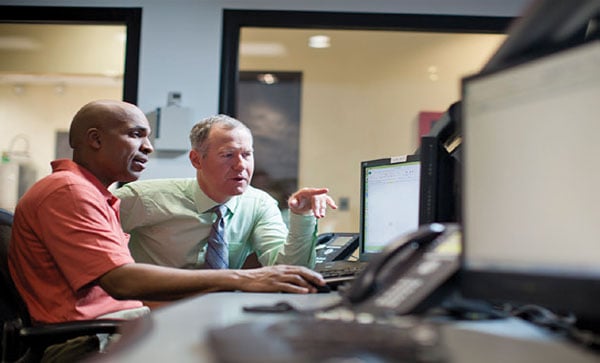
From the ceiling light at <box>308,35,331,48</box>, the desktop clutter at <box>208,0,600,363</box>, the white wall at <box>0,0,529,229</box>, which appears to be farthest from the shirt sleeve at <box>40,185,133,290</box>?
the ceiling light at <box>308,35,331,48</box>

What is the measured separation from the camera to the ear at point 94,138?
176cm

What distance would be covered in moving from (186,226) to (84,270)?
29.3 inches

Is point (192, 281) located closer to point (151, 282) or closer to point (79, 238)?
point (151, 282)

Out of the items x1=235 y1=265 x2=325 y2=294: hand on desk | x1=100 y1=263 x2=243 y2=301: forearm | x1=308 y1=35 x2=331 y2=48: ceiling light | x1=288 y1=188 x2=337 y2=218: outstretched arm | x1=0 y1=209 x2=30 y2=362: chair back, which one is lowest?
x1=0 y1=209 x2=30 y2=362: chair back

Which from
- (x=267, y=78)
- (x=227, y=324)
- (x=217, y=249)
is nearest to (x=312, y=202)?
(x=217, y=249)

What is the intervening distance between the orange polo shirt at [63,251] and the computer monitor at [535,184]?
91cm

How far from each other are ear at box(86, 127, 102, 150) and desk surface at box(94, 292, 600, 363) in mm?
946

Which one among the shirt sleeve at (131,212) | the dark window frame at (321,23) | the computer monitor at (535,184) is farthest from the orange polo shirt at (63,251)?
the dark window frame at (321,23)

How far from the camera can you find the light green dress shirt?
2.09 meters

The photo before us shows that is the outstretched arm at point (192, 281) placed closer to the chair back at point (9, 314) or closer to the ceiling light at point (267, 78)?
the chair back at point (9, 314)

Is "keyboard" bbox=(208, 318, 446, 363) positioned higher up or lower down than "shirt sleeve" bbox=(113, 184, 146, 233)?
lower down

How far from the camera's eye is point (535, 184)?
2.27ft

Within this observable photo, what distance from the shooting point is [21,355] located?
1.28 m

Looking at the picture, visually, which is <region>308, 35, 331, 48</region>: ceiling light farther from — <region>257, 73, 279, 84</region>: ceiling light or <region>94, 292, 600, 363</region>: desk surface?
<region>94, 292, 600, 363</region>: desk surface
